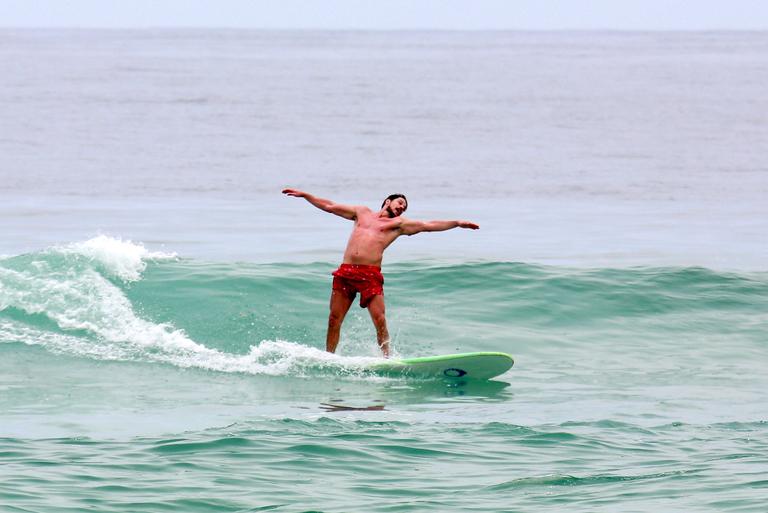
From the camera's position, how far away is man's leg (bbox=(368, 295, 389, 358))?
48.0ft

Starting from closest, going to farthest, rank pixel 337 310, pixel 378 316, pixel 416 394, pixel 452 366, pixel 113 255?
pixel 416 394 < pixel 452 366 < pixel 378 316 < pixel 337 310 < pixel 113 255

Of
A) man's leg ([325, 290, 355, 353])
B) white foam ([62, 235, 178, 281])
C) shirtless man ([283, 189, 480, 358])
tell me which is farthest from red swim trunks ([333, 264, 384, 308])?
white foam ([62, 235, 178, 281])

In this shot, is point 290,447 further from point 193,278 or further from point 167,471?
point 193,278

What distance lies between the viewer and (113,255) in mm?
19516

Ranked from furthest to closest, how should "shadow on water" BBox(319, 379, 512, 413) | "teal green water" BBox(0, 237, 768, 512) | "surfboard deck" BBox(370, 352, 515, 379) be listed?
"surfboard deck" BBox(370, 352, 515, 379)
"shadow on water" BBox(319, 379, 512, 413)
"teal green water" BBox(0, 237, 768, 512)

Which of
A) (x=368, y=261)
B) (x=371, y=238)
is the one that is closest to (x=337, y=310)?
(x=368, y=261)

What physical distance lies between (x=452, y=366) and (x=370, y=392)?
1.05 meters

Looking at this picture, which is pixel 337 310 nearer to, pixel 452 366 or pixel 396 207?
pixel 396 207

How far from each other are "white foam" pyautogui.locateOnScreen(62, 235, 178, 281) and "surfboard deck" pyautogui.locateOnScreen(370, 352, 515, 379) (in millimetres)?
6202

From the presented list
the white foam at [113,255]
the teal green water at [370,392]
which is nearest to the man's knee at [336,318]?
the teal green water at [370,392]

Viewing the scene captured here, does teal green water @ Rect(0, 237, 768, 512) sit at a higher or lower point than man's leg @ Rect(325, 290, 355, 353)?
lower

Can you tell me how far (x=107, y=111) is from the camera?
2096 inches

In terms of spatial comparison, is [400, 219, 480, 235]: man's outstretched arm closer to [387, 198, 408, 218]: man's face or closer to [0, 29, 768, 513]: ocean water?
[387, 198, 408, 218]: man's face

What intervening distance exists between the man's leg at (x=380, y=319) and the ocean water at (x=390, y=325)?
467mm
